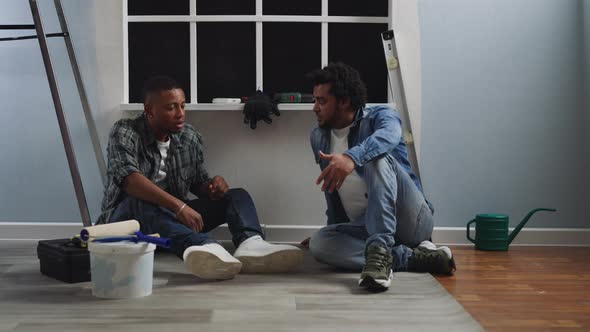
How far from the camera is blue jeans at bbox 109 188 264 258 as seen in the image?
2.79 metres

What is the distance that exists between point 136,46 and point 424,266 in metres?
2.01

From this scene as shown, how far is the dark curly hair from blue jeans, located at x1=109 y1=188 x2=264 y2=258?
2.34 ft

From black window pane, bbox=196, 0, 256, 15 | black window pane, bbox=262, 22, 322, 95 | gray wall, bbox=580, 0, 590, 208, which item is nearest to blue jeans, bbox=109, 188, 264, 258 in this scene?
black window pane, bbox=262, 22, 322, 95

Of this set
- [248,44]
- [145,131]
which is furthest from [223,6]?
[145,131]

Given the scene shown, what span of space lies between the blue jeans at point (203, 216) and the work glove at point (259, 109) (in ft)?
1.52

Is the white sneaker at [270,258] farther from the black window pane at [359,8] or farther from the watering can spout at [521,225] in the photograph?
the black window pane at [359,8]

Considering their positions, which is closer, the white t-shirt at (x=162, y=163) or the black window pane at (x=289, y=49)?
the white t-shirt at (x=162, y=163)

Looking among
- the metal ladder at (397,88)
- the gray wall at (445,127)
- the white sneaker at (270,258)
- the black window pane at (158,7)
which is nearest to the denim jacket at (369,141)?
the white sneaker at (270,258)

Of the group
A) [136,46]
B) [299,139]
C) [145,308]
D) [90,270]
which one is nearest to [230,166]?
[299,139]

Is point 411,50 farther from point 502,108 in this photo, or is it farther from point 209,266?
point 209,266

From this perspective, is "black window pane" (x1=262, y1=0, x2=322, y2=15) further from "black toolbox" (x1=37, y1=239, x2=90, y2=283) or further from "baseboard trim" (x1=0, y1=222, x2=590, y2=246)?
"black toolbox" (x1=37, y1=239, x2=90, y2=283)

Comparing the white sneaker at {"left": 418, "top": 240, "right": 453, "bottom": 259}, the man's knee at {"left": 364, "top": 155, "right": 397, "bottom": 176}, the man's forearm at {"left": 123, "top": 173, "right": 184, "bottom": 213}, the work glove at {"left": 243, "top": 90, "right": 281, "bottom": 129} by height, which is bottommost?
the white sneaker at {"left": 418, "top": 240, "right": 453, "bottom": 259}

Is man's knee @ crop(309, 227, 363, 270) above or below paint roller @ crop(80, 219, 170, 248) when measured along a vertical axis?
below

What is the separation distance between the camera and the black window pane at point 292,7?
359 cm
